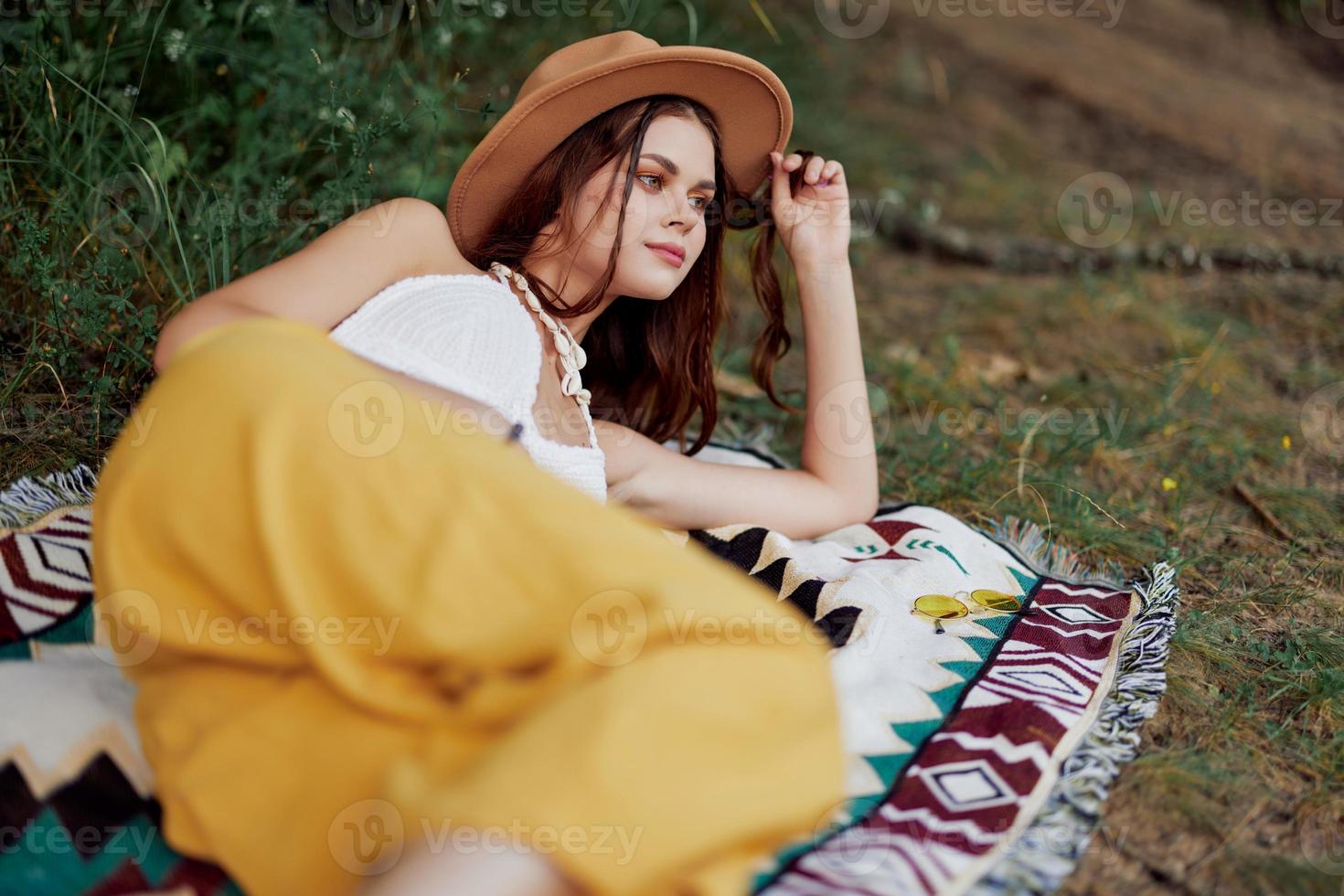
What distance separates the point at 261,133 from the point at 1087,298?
289 cm

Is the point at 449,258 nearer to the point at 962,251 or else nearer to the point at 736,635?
the point at 736,635

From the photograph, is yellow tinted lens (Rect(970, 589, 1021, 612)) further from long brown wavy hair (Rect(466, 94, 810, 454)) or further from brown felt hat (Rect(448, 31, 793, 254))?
brown felt hat (Rect(448, 31, 793, 254))

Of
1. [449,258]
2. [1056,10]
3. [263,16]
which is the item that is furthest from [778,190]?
[1056,10]

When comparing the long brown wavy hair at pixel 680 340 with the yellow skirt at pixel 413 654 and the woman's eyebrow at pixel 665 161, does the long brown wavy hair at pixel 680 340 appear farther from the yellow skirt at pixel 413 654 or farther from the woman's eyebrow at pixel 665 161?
the yellow skirt at pixel 413 654

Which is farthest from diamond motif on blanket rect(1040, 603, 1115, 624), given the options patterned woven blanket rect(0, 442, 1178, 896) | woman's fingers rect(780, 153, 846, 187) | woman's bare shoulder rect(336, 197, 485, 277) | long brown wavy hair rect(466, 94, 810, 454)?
woman's bare shoulder rect(336, 197, 485, 277)

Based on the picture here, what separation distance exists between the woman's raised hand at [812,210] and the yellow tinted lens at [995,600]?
2.71ft

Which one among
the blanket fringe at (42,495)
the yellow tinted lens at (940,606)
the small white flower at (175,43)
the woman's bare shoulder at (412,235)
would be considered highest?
the small white flower at (175,43)

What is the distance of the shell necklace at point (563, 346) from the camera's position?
2178 mm

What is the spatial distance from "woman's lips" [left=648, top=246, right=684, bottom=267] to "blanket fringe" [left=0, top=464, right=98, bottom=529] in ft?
3.93

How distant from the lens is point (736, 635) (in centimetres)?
130

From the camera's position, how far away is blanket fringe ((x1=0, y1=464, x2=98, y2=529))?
6.48 ft

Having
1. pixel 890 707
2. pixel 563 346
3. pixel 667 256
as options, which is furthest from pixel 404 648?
pixel 667 256

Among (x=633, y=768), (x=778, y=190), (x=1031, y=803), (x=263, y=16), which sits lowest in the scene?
(x=1031, y=803)

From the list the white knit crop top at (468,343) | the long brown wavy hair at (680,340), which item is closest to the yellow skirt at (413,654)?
the white knit crop top at (468,343)
